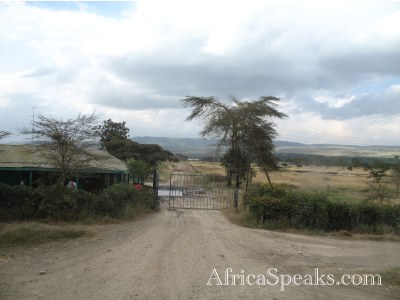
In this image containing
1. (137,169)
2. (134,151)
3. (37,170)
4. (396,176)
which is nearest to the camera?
(37,170)

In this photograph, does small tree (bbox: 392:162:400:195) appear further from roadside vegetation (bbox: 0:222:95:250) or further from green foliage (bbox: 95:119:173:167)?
roadside vegetation (bbox: 0:222:95:250)

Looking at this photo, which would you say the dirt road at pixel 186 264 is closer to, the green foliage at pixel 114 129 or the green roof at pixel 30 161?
the green roof at pixel 30 161

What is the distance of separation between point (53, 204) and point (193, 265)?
274 inches

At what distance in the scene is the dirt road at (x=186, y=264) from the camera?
23.5 feet

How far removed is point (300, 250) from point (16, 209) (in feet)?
A: 28.8

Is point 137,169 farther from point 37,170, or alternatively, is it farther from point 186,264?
point 186,264

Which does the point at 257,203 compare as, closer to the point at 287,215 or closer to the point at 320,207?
the point at 287,215

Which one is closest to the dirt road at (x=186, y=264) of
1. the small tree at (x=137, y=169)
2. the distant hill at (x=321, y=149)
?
the small tree at (x=137, y=169)

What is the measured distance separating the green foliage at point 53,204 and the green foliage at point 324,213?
5290 mm

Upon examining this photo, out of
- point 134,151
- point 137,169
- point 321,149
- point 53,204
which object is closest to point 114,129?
point 134,151

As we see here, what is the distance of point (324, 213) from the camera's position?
14469 mm

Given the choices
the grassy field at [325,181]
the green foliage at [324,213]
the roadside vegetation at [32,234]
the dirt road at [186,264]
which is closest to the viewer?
the dirt road at [186,264]

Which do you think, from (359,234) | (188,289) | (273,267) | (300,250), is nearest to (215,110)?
(359,234)

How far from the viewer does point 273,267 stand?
29.7ft
